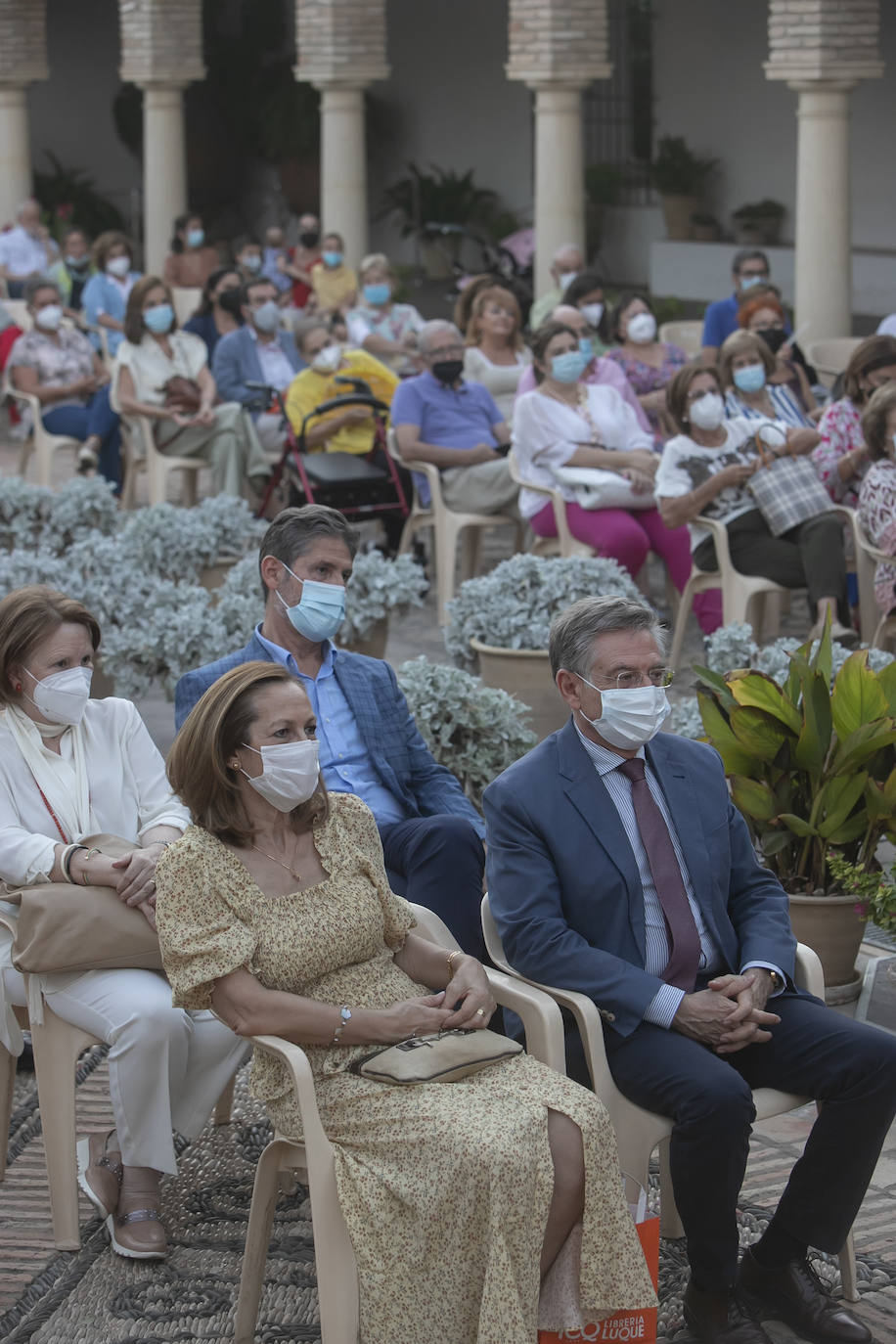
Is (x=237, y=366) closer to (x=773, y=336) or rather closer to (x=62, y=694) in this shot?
(x=773, y=336)

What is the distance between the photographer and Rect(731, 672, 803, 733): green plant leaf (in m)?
4.59

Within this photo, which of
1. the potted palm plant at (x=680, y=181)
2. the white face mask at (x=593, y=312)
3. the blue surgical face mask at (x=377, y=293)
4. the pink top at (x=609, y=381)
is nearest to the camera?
Answer: the pink top at (x=609, y=381)

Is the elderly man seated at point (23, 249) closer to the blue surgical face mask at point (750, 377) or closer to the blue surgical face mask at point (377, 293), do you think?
the blue surgical face mask at point (377, 293)

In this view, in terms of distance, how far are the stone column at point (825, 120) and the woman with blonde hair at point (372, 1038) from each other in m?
10.3

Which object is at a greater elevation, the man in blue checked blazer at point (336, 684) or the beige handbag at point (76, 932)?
the man in blue checked blazer at point (336, 684)

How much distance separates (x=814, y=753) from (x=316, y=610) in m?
1.24

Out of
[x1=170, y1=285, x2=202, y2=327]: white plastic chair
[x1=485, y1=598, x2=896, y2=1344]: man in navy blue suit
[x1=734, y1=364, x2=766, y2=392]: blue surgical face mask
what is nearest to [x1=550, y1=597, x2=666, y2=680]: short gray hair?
[x1=485, y1=598, x2=896, y2=1344]: man in navy blue suit

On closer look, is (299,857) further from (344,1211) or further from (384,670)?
(384,670)

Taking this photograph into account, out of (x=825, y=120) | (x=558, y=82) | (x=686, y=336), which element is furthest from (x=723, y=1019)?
(x=558, y=82)

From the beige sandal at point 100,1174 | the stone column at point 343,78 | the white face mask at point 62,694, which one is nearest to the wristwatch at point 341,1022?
the beige sandal at point 100,1174

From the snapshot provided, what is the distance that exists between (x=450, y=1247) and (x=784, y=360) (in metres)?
6.80

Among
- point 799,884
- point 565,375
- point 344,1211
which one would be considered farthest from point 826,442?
point 344,1211

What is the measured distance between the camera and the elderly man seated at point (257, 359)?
10.5 m

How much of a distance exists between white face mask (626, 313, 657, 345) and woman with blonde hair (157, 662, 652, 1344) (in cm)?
658
